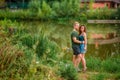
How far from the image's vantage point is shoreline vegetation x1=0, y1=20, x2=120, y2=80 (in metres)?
7.73

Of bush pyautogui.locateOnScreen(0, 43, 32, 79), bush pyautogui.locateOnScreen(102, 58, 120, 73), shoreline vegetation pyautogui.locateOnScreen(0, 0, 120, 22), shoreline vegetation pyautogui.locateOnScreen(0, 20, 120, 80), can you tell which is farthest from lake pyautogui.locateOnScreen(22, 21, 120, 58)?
shoreline vegetation pyautogui.locateOnScreen(0, 0, 120, 22)

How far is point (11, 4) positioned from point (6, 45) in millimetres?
39339

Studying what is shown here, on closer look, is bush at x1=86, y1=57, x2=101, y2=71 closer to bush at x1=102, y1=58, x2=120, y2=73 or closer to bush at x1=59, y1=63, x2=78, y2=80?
bush at x1=102, y1=58, x2=120, y2=73

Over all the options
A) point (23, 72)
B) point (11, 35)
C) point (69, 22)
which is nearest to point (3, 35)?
point (11, 35)

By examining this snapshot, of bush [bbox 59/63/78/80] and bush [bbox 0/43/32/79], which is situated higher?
bush [bbox 0/43/32/79]

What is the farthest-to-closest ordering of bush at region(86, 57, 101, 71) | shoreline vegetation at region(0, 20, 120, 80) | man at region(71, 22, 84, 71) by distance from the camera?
bush at region(86, 57, 101, 71), man at region(71, 22, 84, 71), shoreline vegetation at region(0, 20, 120, 80)

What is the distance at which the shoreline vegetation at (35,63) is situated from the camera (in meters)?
7.73

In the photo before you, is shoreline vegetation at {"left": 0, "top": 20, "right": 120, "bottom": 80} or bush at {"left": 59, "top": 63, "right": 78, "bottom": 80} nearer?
shoreline vegetation at {"left": 0, "top": 20, "right": 120, "bottom": 80}

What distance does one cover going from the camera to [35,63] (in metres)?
8.30

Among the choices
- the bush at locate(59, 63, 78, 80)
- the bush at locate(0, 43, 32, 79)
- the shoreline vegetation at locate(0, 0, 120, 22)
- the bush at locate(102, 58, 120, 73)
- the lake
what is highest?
the bush at locate(0, 43, 32, 79)

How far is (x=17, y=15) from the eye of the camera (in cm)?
4144

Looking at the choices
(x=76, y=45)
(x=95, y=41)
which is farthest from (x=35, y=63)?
(x=95, y=41)

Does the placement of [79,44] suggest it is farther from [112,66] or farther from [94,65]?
[112,66]

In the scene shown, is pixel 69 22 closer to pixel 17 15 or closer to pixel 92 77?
pixel 17 15
